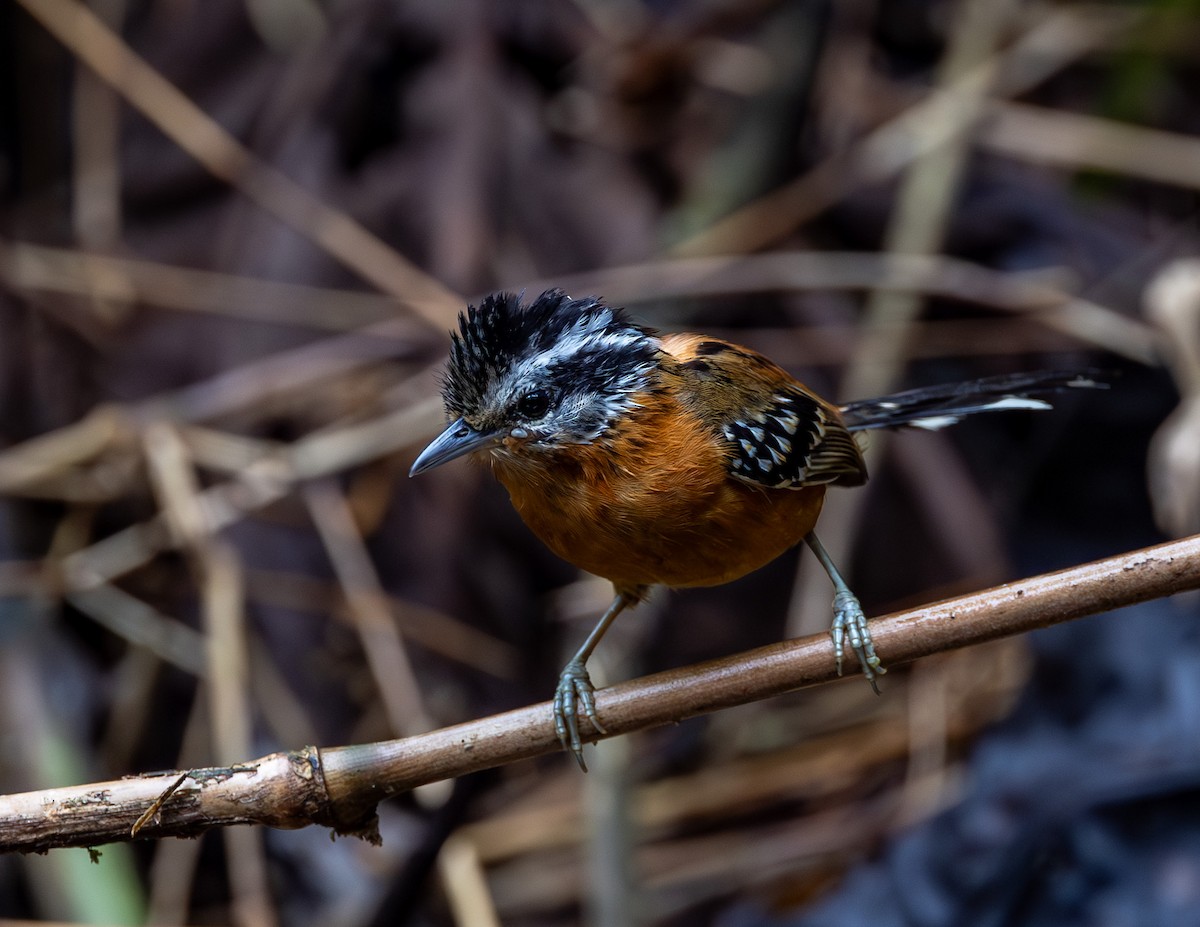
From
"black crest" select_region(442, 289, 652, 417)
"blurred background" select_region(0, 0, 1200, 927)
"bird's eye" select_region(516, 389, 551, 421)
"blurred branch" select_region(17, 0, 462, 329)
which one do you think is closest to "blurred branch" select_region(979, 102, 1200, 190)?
"blurred background" select_region(0, 0, 1200, 927)

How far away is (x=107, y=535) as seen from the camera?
550 cm

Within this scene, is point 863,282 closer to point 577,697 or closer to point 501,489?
point 501,489

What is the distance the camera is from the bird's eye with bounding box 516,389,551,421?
10.3 ft

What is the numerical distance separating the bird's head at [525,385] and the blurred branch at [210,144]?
2947 millimetres

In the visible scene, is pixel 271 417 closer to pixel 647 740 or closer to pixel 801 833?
pixel 647 740

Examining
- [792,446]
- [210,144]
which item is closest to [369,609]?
[792,446]

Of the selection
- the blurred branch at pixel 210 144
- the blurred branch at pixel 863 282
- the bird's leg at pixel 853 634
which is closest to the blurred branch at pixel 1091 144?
the blurred branch at pixel 863 282

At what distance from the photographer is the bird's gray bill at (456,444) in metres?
3.12

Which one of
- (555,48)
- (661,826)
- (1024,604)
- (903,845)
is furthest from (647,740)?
(555,48)

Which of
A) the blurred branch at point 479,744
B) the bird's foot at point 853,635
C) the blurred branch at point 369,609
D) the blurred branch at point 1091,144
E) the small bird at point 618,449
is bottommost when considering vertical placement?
the blurred branch at point 479,744

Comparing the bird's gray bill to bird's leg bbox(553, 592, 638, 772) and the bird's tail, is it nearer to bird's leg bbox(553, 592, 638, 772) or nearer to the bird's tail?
bird's leg bbox(553, 592, 638, 772)

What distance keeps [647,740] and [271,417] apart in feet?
7.36

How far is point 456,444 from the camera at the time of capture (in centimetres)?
316

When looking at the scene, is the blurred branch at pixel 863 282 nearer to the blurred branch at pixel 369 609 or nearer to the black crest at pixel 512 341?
the blurred branch at pixel 369 609
